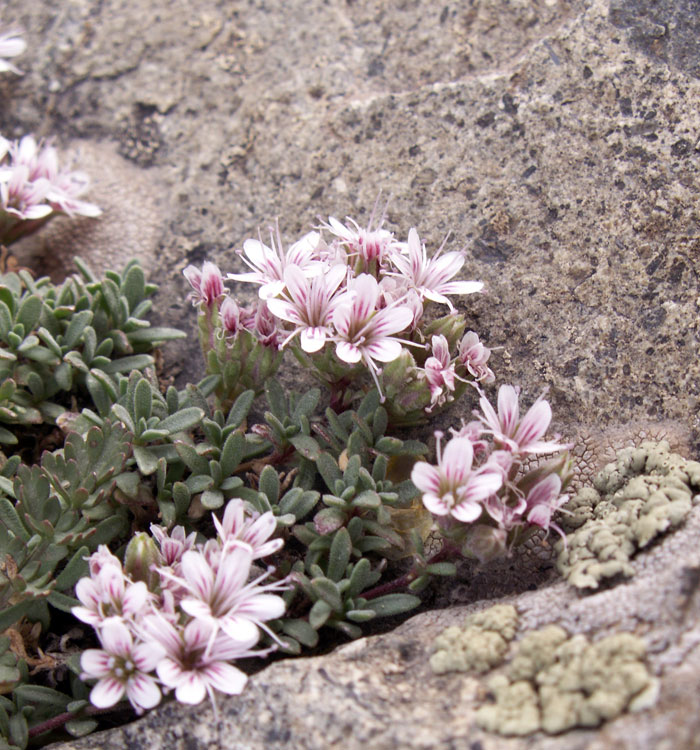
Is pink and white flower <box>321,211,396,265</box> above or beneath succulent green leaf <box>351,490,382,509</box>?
above

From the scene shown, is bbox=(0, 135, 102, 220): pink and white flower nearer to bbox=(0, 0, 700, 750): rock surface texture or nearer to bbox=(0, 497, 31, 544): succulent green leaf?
bbox=(0, 0, 700, 750): rock surface texture

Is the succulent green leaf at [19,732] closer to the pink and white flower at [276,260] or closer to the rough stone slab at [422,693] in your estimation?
the rough stone slab at [422,693]

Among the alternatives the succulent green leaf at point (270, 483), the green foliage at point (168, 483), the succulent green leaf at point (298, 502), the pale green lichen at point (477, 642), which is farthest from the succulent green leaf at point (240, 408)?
the pale green lichen at point (477, 642)

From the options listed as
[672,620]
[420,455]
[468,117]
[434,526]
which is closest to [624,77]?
[468,117]

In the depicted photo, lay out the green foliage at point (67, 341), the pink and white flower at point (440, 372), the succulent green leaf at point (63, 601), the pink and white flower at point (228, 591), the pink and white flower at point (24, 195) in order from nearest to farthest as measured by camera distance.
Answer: the pink and white flower at point (228, 591), the succulent green leaf at point (63, 601), the pink and white flower at point (440, 372), the green foliage at point (67, 341), the pink and white flower at point (24, 195)

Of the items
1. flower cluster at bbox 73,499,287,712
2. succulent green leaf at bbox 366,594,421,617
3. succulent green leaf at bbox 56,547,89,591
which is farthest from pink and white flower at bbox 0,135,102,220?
succulent green leaf at bbox 366,594,421,617

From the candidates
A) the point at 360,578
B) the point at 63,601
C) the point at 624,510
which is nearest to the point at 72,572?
the point at 63,601
